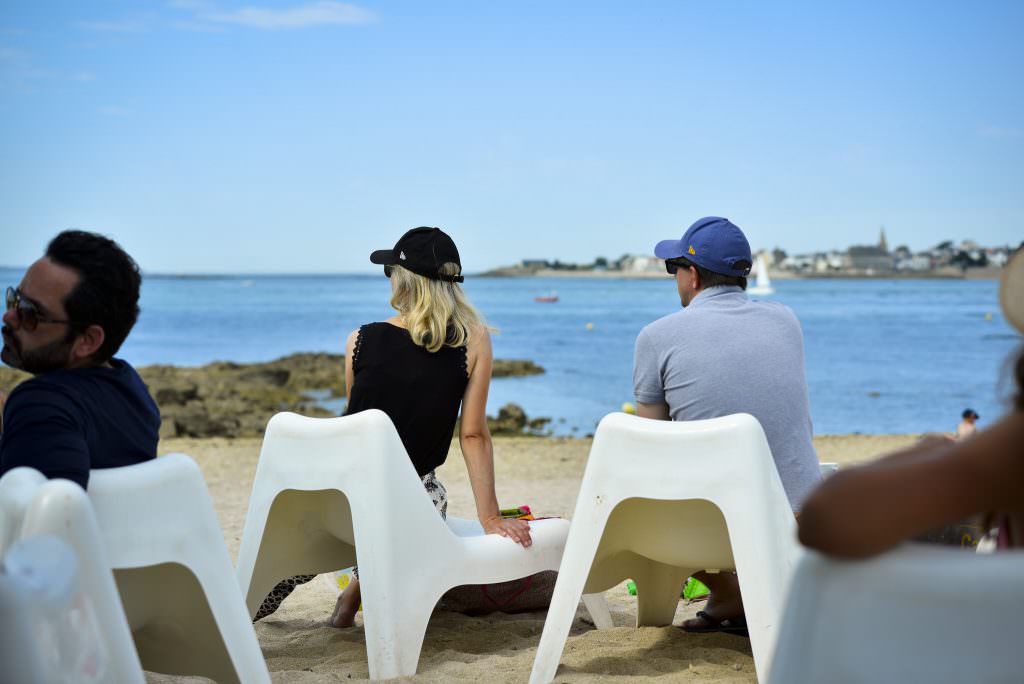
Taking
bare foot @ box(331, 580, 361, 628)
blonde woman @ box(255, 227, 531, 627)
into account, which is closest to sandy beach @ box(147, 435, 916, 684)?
bare foot @ box(331, 580, 361, 628)

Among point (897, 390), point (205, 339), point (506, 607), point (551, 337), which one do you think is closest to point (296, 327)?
point (205, 339)

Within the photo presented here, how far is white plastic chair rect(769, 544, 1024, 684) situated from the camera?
3.84ft

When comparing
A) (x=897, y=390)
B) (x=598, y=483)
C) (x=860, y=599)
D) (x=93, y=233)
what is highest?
(x=93, y=233)

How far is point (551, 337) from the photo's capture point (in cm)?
4209

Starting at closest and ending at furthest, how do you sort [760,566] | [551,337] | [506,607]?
→ [760,566], [506,607], [551,337]

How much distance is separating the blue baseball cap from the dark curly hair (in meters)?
1.81

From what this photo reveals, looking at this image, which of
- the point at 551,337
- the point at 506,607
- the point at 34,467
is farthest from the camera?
the point at 551,337

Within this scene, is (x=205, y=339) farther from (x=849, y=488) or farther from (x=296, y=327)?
(x=849, y=488)

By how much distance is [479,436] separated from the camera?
3.59 metres

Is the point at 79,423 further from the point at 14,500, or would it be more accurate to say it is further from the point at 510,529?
the point at 510,529

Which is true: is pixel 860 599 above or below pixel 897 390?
above

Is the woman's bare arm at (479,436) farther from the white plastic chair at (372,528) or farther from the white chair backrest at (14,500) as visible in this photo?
the white chair backrest at (14,500)

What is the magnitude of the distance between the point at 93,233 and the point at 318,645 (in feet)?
6.22

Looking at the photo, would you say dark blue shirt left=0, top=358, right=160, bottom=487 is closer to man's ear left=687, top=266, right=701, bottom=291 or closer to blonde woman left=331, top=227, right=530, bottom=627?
blonde woman left=331, top=227, right=530, bottom=627
